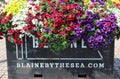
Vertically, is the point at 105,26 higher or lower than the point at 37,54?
higher

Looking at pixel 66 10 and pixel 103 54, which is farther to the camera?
pixel 103 54

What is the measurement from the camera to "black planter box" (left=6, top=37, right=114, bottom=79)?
479 centimetres

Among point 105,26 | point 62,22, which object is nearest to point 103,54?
point 105,26

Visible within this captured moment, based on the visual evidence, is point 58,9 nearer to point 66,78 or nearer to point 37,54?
point 37,54

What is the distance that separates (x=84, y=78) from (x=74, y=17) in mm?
1286

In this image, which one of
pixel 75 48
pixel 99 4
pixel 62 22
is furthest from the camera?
pixel 75 48

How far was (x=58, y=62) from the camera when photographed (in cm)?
485

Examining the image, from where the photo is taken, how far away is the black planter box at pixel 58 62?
15.7ft

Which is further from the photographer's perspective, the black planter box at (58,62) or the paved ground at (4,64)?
the paved ground at (4,64)

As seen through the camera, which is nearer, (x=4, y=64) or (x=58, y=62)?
(x=58, y=62)

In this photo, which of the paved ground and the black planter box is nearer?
the black planter box

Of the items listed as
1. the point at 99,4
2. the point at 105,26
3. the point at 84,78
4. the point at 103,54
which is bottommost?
the point at 84,78

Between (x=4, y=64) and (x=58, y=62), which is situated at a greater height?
(x=58, y=62)

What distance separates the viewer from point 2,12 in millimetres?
4508
